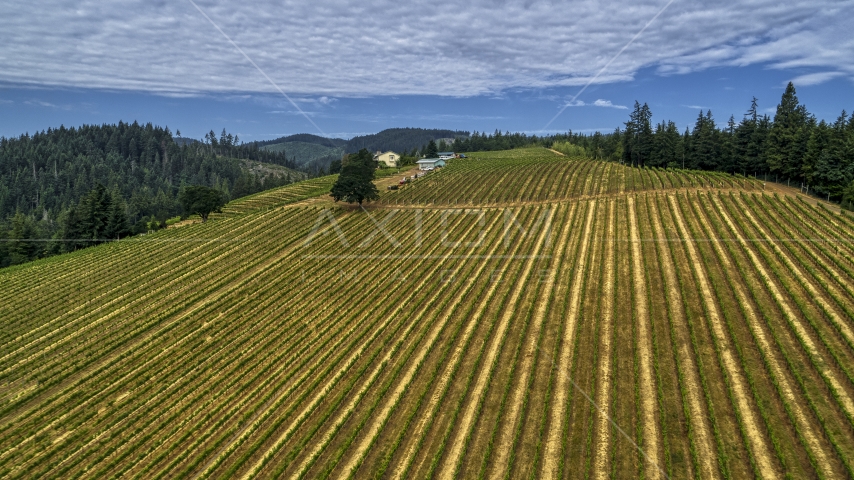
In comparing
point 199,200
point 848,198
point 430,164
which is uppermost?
point 430,164

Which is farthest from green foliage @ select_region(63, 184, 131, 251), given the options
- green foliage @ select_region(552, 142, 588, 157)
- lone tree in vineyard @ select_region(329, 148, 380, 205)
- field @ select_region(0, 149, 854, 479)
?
green foliage @ select_region(552, 142, 588, 157)

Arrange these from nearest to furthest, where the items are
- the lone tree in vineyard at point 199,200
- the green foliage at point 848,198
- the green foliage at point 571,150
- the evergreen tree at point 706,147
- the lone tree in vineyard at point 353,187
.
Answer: the green foliage at point 848,198, the lone tree in vineyard at point 353,187, the lone tree in vineyard at point 199,200, the evergreen tree at point 706,147, the green foliage at point 571,150

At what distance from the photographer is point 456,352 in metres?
30.6

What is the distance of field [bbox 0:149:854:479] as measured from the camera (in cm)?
2211

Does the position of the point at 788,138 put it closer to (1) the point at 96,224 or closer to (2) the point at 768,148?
(2) the point at 768,148

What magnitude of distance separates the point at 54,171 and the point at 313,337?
711 ft

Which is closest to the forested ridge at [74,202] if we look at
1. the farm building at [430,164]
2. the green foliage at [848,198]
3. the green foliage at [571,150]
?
the farm building at [430,164]

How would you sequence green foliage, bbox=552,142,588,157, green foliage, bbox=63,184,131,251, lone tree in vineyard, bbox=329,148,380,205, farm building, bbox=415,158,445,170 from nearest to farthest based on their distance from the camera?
lone tree in vineyard, bbox=329,148,380,205 → green foliage, bbox=63,184,131,251 → farm building, bbox=415,158,445,170 → green foliage, bbox=552,142,588,157

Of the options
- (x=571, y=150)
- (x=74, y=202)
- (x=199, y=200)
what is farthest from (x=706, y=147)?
(x=74, y=202)

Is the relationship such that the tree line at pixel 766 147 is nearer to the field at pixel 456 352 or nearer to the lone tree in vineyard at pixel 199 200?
the field at pixel 456 352

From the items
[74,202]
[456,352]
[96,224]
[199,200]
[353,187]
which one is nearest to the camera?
[456,352]

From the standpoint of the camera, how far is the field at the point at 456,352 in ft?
72.5

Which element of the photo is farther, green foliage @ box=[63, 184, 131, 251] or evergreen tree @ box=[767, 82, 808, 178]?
green foliage @ box=[63, 184, 131, 251]

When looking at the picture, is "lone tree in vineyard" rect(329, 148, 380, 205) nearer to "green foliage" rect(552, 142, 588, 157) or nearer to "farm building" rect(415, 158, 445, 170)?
"farm building" rect(415, 158, 445, 170)
